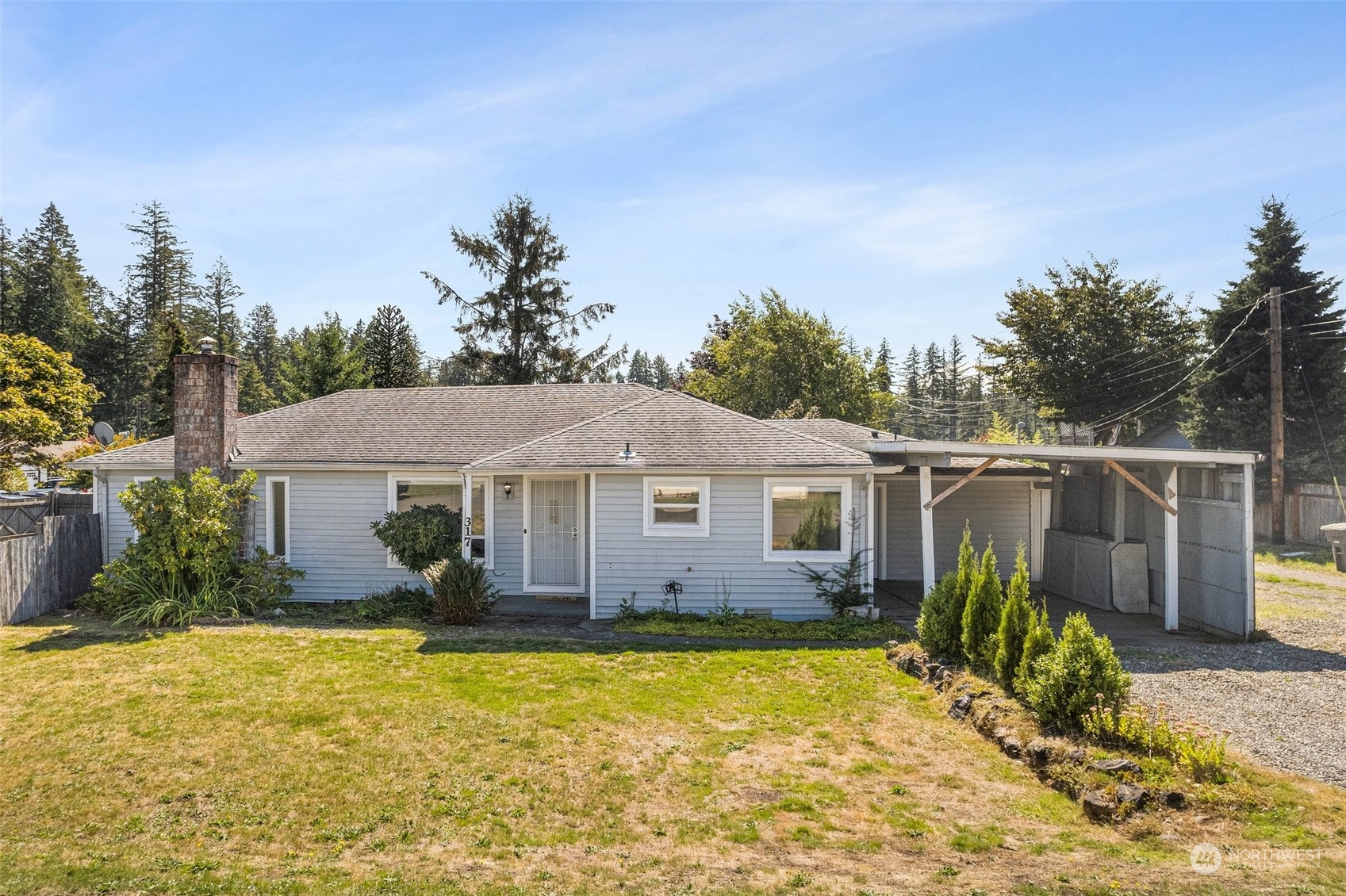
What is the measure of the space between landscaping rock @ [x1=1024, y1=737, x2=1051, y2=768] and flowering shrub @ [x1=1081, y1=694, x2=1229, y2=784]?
1.29ft

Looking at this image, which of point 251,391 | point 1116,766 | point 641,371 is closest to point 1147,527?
point 1116,766

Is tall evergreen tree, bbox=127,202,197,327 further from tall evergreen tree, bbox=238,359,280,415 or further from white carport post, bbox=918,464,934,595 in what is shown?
white carport post, bbox=918,464,934,595

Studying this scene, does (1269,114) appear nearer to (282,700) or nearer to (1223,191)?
(1223,191)

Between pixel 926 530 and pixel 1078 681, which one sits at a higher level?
pixel 926 530

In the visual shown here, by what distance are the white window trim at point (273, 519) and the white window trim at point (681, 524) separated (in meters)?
6.87

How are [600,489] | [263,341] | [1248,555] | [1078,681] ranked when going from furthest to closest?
[263,341] < [600,489] < [1248,555] < [1078,681]

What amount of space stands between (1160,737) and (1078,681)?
2.33ft

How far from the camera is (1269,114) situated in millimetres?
12602

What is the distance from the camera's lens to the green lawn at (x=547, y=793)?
4.53 m

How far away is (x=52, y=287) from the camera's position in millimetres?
44281

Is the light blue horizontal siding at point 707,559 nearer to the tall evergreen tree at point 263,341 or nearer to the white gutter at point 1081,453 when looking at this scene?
the white gutter at point 1081,453

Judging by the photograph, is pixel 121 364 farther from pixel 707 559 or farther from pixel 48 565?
pixel 707 559

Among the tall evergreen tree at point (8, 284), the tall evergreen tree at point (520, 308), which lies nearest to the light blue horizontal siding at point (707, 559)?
the tall evergreen tree at point (520, 308)

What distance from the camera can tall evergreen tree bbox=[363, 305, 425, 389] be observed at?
3431 cm
